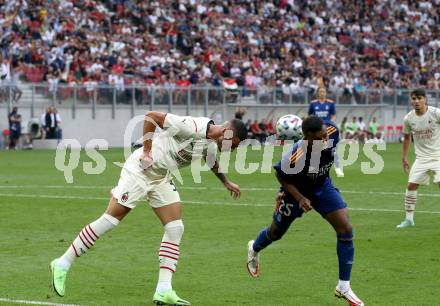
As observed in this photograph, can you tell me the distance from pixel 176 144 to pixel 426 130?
7.34m

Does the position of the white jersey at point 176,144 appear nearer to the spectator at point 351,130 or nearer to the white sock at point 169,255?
the white sock at point 169,255

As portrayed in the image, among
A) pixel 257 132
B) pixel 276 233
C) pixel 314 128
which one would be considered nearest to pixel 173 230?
pixel 276 233

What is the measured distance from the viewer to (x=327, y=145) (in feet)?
33.9

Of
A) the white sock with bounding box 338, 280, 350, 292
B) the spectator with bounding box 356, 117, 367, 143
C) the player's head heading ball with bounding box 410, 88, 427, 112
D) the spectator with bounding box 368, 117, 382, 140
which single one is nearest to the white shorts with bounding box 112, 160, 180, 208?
the white sock with bounding box 338, 280, 350, 292

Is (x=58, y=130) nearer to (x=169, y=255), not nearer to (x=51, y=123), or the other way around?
(x=51, y=123)

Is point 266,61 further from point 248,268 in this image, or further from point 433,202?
point 248,268

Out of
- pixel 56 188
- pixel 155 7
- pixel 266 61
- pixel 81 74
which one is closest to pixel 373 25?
pixel 266 61

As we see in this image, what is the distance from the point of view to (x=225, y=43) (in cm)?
5153

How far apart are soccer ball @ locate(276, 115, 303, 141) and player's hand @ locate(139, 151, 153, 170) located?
1635mm

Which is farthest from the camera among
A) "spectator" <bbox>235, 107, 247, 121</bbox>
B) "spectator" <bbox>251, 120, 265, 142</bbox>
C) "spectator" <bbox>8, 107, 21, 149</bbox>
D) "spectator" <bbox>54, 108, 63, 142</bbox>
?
"spectator" <bbox>251, 120, 265, 142</bbox>

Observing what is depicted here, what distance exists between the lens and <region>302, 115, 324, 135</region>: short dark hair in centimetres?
1009

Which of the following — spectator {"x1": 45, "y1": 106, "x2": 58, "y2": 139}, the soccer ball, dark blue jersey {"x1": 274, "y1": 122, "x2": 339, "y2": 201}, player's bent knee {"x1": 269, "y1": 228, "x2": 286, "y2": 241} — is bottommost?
spectator {"x1": 45, "y1": 106, "x2": 58, "y2": 139}

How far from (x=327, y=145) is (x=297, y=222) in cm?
652

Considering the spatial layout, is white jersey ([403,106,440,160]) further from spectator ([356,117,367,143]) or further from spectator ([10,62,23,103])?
spectator ([356,117,367,143])
